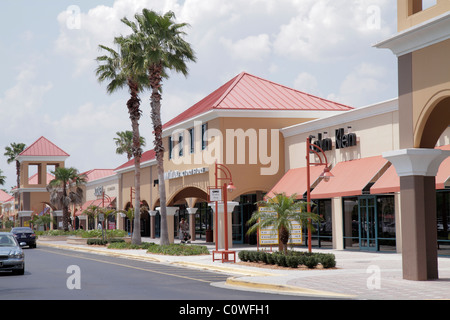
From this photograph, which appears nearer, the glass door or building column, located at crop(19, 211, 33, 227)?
the glass door

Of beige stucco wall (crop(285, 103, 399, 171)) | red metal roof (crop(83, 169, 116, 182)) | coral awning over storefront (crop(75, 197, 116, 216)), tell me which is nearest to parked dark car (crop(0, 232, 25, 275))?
beige stucco wall (crop(285, 103, 399, 171))

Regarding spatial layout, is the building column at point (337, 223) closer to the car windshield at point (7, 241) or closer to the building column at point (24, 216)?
the car windshield at point (7, 241)

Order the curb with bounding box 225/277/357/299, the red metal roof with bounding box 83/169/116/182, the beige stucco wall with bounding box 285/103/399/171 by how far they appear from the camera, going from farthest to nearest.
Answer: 1. the red metal roof with bounding box 83/169/116/182
2. the beige stucco wall with bounding box 285/103/399/171
3. the curb with bounding box 225/277/357/299

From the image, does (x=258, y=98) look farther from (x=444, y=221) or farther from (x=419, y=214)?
(x=419, y=214)

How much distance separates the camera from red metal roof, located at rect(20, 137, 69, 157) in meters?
100

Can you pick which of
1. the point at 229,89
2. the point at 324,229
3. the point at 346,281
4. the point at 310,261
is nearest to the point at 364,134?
the point at 324,229

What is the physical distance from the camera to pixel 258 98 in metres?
42.7

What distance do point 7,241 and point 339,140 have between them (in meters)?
18.3

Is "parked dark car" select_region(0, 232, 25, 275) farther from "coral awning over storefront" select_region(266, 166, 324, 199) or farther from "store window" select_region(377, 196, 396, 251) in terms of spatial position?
"store window" select_region(377, 196, 396, 251)

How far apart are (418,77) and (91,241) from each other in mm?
36937

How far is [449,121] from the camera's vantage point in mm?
18797

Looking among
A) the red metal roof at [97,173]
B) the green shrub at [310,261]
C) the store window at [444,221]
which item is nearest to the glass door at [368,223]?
the store window at [444,221]

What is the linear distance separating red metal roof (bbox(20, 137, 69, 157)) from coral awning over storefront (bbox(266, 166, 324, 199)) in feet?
215

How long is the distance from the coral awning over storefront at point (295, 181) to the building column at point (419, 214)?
16.8 metres
